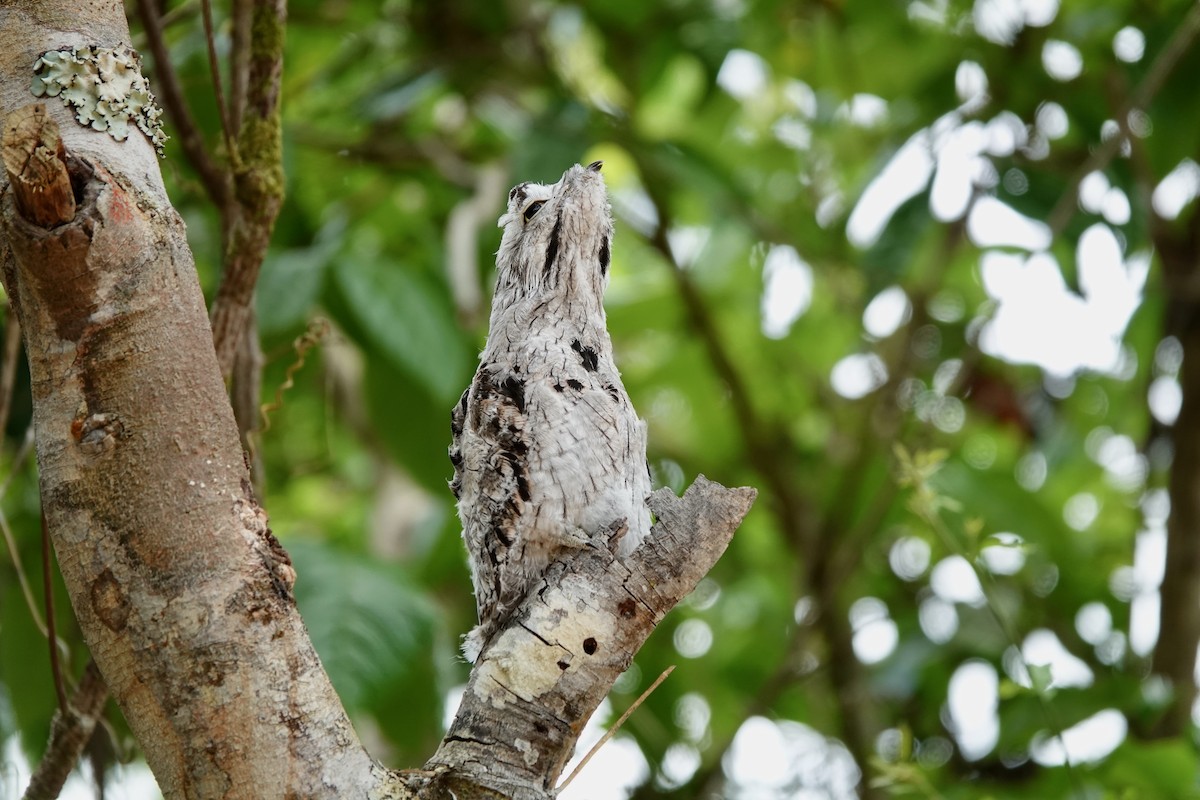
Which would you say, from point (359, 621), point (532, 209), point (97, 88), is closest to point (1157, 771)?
point (359, 621)

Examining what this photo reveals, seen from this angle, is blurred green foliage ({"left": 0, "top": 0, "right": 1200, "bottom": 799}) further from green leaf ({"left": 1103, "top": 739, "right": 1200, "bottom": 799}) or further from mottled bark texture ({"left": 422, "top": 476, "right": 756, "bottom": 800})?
mottled bark texture ({"left": 422, "top": 476, "right": 756, "bottom": 800})

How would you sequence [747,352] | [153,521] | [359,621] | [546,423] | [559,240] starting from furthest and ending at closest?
[747,352]
[359,621]
[559,240]
[546,423]
[153,521]

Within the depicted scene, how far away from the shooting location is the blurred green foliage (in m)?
3.60

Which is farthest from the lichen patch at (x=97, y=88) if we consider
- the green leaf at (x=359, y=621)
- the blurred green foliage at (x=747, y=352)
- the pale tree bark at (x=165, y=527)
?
the green leaf at (x=359, y=621)

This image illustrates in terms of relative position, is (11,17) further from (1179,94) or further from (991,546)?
(1179,94)

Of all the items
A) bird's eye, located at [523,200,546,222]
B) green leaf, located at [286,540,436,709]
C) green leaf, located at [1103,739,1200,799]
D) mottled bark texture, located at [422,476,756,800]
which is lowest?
mottled bark texture, located at [422,476,756,800]

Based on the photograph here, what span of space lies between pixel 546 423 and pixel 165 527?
619 mm

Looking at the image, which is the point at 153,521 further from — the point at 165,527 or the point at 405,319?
the point at 405,319

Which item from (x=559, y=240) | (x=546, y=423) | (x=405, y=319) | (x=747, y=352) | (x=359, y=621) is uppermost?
(x=747, y=352)

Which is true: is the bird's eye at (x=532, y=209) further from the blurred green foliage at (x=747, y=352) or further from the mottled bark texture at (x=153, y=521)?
the blurred green foliage at (x=747, y=352)

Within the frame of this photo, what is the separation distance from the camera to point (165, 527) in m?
1.46

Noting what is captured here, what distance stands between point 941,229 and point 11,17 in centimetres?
408

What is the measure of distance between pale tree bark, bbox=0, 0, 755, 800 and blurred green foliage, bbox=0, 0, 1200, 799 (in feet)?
5.42

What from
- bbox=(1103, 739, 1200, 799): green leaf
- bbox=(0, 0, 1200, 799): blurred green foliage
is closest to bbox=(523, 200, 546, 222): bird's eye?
bbox=(0, 0, 1200, 799): blurred green foliage
